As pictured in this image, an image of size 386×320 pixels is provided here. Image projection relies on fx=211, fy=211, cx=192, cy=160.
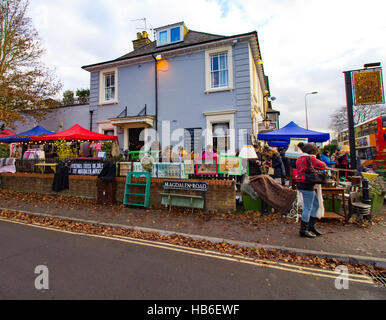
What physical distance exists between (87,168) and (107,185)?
5.56 ft

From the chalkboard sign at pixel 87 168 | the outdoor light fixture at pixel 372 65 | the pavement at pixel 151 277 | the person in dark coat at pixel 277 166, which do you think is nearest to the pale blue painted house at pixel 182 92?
the person in dark coat at pixel 277 166

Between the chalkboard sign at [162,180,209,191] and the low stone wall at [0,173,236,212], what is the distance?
270 mm

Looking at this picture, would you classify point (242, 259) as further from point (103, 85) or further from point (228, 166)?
point (103, 85)

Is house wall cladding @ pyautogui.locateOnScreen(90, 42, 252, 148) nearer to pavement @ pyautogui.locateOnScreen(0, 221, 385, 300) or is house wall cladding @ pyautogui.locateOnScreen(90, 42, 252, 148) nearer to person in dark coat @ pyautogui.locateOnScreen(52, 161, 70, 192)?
person in dark coat @ pyautogui.locateOnScreen(52, 161, 70, 192)

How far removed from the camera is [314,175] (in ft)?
15.5

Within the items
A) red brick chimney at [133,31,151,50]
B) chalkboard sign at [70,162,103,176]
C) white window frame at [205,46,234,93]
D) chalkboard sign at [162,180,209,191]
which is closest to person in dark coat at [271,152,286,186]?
Answer: chalkboard sign at [162,180,209,191]

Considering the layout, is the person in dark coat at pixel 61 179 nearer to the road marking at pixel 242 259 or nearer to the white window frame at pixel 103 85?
the road marking at pixel 242 259

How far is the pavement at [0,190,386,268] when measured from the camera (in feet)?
14.0

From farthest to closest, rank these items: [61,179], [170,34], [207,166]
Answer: [170,34], [61,179], [207,166]

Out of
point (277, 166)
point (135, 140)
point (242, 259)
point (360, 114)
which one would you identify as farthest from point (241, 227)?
point (360, 114)
